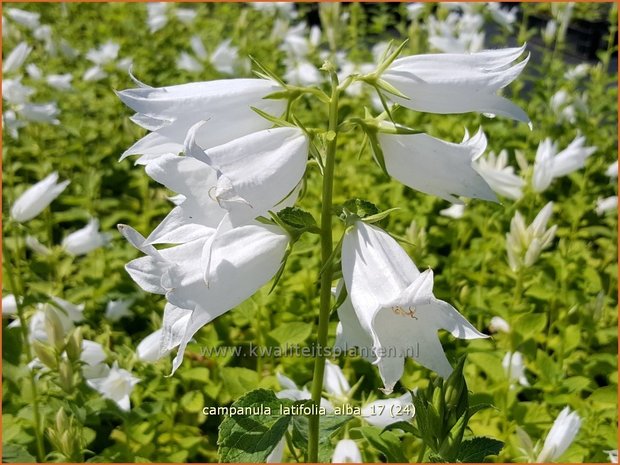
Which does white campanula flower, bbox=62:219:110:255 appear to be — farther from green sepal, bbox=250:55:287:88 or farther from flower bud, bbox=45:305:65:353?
green sepal, bbox=250:55:287:88

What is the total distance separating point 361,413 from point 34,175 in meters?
3.70

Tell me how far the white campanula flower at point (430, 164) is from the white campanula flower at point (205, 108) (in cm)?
25

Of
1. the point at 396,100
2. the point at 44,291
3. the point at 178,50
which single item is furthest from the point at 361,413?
the point at 178,50

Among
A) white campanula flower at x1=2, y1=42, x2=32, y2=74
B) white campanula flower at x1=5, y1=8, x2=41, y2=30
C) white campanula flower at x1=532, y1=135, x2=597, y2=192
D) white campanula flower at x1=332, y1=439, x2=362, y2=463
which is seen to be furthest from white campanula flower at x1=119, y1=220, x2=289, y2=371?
white campanula flower at x1=5, y1=8, x2=41, y2=30

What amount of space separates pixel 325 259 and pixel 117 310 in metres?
1.92

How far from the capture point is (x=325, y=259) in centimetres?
138

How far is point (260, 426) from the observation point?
54.4 inches

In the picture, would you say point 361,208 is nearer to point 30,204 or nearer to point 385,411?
point 385,411

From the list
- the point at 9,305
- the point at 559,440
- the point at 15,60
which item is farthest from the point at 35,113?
the point at 559,440

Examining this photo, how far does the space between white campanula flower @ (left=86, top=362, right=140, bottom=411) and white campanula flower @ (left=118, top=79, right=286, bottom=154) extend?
1228mm

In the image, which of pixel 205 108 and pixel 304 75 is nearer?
pixel 205 108

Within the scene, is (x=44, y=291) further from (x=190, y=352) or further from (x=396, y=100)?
(x=396, y=100)

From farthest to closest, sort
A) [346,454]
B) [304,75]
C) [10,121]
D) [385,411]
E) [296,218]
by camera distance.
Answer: [304,75] < [10,121] < [385,411] < [346,454] < [296,218]

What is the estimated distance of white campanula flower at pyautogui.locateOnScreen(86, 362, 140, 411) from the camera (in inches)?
89.8
